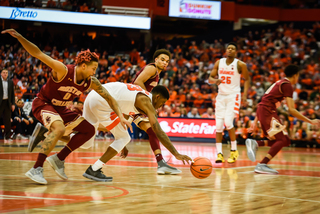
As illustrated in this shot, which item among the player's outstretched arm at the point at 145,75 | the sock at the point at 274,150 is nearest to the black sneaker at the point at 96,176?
the player's outstretched arm at the point at 145,75

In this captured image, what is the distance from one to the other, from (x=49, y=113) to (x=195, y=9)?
20810mm

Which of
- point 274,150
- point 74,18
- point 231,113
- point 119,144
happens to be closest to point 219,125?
point 231,113

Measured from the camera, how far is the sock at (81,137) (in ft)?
16.5

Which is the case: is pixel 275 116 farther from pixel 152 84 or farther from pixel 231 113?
pixel 152 84

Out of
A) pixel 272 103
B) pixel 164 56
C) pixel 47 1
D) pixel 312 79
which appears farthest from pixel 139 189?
pixel 47 1

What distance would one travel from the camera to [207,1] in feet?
80.2

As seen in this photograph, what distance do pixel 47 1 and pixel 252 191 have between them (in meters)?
21.1

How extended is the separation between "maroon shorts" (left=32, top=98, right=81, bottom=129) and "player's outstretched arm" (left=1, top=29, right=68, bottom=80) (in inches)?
16.1

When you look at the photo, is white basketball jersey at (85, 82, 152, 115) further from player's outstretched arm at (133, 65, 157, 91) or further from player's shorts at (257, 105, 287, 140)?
player's shorts at (257, 105, 287, 140)

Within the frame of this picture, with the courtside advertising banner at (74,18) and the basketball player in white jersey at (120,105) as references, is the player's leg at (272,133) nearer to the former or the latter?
the basketball player in white jersey at (120,105)

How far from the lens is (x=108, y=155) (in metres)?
5.18

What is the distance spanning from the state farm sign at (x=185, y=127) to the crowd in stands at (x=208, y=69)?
1.34ft

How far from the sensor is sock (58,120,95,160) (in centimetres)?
502

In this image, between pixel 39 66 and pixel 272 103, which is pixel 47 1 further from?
pixel 272 103
